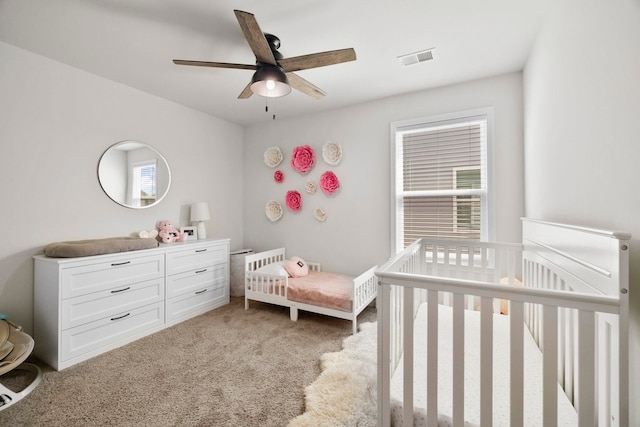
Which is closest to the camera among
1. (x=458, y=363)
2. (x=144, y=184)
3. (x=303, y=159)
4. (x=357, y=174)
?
(x=458, y=363)

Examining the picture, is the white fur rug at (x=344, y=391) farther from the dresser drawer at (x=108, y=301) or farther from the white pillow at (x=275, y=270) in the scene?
the dresser drawer at (x=108, y=301)

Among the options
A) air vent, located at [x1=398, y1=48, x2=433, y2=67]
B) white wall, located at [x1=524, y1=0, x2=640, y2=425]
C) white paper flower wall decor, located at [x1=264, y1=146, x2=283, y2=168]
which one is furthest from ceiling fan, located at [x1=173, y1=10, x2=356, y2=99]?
white paper flower wall decor, located at [x1=264, y1=146, x2=283, y2=168]

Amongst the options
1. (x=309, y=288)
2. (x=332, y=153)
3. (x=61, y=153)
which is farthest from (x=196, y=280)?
(x=332, y=153)

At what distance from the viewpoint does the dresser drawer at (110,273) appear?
199 cm

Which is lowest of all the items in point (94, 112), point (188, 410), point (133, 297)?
point (188, 410)

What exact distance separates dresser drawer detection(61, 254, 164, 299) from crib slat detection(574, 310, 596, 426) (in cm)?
290

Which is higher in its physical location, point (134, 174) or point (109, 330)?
point (134, 174)

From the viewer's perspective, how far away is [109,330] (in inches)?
86.8

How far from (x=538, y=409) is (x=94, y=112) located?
3695 millimetres

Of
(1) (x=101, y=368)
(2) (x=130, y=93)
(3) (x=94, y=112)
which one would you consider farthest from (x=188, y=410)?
(2) (x=130, y=93)

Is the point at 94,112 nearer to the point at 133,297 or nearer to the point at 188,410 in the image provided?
the point at 133,297

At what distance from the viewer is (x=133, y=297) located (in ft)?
7.75

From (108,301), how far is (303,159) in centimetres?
243

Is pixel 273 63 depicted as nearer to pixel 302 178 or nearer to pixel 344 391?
pixel 302 178
